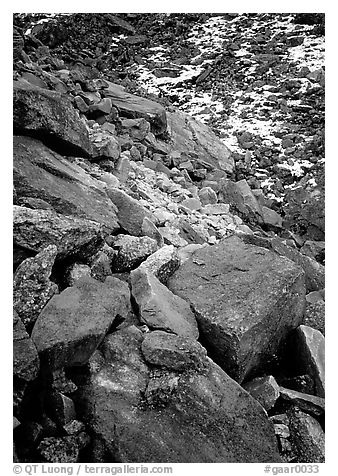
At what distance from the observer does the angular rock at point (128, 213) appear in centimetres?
596

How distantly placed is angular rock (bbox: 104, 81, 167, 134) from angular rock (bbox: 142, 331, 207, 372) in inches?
380

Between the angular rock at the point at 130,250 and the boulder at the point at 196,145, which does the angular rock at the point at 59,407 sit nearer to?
the angular rock at the point at 130,250

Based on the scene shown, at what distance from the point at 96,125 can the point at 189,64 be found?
46.5ft

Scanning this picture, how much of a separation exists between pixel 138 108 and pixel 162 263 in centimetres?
878

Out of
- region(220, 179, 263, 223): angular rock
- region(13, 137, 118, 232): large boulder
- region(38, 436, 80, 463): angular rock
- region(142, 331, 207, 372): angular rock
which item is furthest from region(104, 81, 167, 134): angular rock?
region(38, 436, 80, 463): angular rock

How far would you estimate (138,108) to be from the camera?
42.5ft

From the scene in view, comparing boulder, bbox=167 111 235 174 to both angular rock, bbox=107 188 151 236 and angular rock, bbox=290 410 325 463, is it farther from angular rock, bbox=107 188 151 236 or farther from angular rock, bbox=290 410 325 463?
angular rock, bbox=290 410 325 463

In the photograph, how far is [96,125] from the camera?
34.4ft

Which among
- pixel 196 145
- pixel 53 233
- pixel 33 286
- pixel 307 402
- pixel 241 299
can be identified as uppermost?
pixel 53 233

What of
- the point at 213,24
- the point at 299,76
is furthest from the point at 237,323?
the point at 213,24

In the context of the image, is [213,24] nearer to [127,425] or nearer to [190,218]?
[190,218]

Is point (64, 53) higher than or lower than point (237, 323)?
higher

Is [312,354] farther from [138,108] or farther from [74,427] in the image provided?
[138,108]

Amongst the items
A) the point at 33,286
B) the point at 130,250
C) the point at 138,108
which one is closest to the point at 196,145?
the point at 138,108
